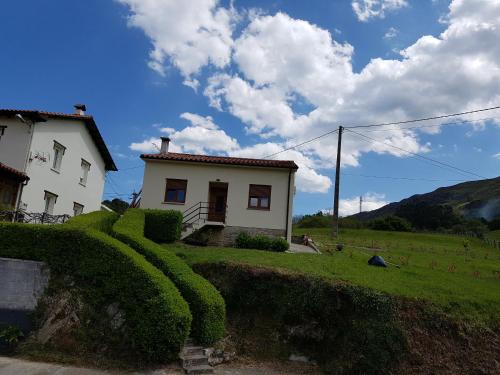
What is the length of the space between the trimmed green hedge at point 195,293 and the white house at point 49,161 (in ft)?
34.4

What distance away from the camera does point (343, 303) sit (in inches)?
460

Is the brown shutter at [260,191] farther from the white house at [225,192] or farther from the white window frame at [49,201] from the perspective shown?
the white window frame at [49,201]

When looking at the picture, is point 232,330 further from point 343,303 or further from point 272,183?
point 272,183

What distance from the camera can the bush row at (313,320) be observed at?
10.4 metres

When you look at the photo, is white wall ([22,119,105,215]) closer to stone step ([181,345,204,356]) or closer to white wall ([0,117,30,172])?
white wall ([0,117,30,172])

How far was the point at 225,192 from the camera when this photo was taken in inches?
951

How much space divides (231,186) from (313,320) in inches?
503

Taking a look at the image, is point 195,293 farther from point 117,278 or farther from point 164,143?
point 164,143

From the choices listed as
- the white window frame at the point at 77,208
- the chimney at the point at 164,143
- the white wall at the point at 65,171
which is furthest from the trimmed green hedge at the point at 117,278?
the white window frame at the point at 77,208

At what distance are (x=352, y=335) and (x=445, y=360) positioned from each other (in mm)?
2324

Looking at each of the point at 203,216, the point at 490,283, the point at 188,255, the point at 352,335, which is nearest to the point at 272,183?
the point at 203,216

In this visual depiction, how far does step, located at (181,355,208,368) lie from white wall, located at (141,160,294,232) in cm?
1324

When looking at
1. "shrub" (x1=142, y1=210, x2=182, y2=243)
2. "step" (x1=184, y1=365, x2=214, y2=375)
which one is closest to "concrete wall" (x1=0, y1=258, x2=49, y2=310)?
"step" (x1=184, y1=365, x2=214, y2=375)

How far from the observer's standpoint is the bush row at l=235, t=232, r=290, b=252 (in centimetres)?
2077
